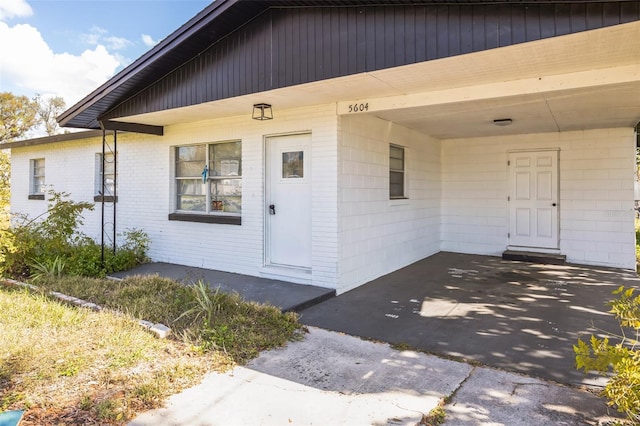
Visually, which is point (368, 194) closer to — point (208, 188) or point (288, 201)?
point (288, 201)

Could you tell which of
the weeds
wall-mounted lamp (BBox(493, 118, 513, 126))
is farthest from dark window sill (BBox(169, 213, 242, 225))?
wall-mounted lamp (BBox(493, 118, 513, 126))

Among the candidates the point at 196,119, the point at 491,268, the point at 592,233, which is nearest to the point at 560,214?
the point at 592,233

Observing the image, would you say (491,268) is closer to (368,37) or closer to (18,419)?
(368,37)

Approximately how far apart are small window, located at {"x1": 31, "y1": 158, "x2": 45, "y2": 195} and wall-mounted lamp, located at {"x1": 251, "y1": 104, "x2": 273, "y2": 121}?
8.45 meters

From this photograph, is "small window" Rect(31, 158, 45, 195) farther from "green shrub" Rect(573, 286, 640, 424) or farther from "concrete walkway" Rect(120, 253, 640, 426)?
"green shrub" Rect(573, 286, 640, 424)

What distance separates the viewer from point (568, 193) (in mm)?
8156

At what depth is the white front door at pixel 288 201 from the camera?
6199 mm

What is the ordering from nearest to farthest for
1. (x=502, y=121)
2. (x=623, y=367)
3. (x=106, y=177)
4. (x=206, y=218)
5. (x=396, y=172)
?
(x=623, y=367) → (x=502, y=121) → (x=206, y=218) → (x=396, y=172) → (x=106, y=177)

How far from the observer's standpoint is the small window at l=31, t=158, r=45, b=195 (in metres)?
11.5

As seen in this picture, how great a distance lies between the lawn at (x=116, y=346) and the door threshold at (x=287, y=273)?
1.41 meters

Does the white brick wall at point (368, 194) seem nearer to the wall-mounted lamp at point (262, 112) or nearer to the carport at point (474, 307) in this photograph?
the wall-mounted lamp at point (262, 112)

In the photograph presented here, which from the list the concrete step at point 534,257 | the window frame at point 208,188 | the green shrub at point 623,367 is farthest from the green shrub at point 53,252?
the concrete step at point 534,257

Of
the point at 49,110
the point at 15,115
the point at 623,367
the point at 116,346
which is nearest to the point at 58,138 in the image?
the point at 116,346

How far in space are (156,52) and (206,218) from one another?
2.83 meters
